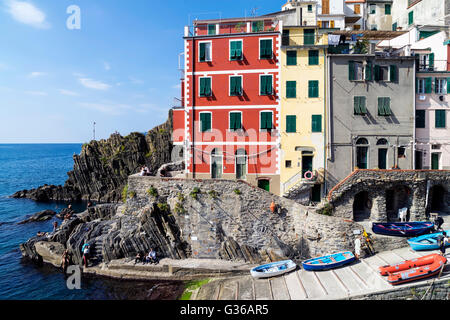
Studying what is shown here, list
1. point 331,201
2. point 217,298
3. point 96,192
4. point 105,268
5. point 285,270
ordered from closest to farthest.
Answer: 1. point 217,298
2. point 285,270
3. point 331,201
4. point 105,268
5. point 96,192

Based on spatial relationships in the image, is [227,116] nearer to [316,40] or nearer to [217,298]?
[316,40]

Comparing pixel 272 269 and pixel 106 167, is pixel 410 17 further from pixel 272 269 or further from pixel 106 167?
pixel 106 167

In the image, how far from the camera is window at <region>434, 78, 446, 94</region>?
976 inches

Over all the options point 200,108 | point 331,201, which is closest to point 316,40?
point 200,108

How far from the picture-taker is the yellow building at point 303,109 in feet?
80.9

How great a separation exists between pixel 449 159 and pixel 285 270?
1994 cm

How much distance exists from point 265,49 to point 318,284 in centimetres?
2104

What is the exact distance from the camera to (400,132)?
2453 centimetres

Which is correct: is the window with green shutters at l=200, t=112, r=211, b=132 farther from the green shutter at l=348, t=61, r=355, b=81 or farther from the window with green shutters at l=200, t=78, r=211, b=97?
the green shutter at l=348, t=61, r=355, b=81

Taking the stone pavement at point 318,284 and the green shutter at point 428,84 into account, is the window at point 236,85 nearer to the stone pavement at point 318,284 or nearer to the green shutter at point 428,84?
the stone pavement at point 318,284

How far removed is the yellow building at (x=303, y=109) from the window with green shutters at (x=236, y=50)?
13.6 ft

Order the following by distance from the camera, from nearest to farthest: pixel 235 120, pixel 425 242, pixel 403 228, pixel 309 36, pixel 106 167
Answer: pixel 425 242, pixel 403 228, pixel 309 36, pixel 235 120, pixel 106 167

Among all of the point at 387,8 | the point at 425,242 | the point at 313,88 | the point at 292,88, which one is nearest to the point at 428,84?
the point at 313,88

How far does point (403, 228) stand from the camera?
21.8 metres
